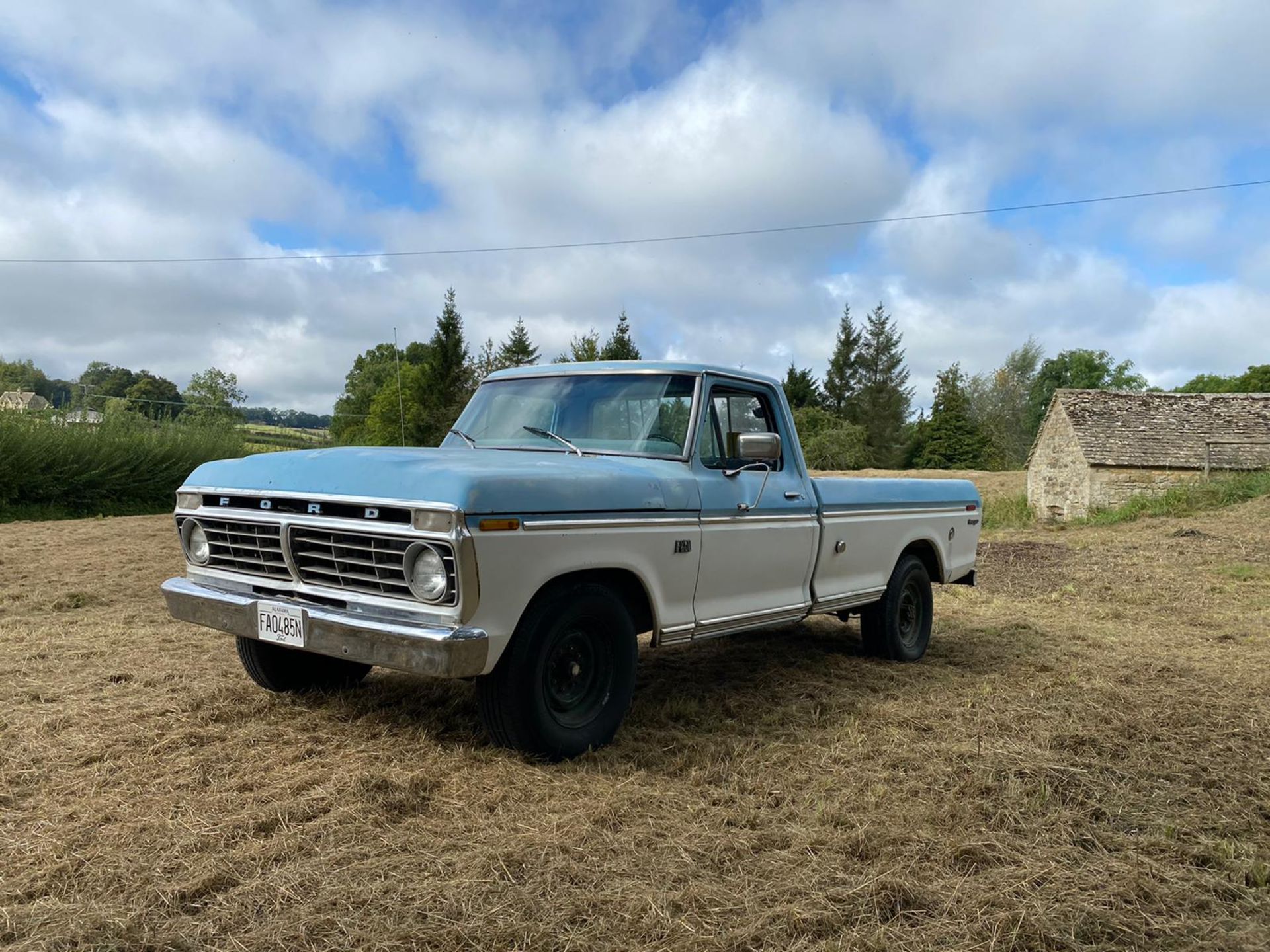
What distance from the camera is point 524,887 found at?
2963 mm

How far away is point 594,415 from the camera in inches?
199

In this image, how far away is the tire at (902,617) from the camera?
261 inches

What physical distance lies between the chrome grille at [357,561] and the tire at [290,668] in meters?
1.01

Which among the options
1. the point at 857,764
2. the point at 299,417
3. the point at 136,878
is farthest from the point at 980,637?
the point at 299,417

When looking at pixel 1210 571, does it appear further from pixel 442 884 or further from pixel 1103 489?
pixel 1103 489

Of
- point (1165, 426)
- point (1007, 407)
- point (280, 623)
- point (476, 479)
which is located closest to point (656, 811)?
point (476, 479)

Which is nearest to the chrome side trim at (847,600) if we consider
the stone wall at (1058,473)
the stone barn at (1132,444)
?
the stone barn at (1132,444)

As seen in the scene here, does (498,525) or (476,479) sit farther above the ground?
(476,479)

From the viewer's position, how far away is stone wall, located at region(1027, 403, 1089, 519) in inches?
1190

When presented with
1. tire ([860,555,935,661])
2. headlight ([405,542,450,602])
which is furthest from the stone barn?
headlight ([405,542,450,602])

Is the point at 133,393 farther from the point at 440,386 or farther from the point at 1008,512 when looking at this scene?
the point at 1008,512

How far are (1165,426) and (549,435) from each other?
30.8 metres

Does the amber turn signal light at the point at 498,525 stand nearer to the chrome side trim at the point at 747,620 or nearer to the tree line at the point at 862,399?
the chrome side trim at the point at 747,620

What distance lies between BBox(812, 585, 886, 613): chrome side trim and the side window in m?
0.94
